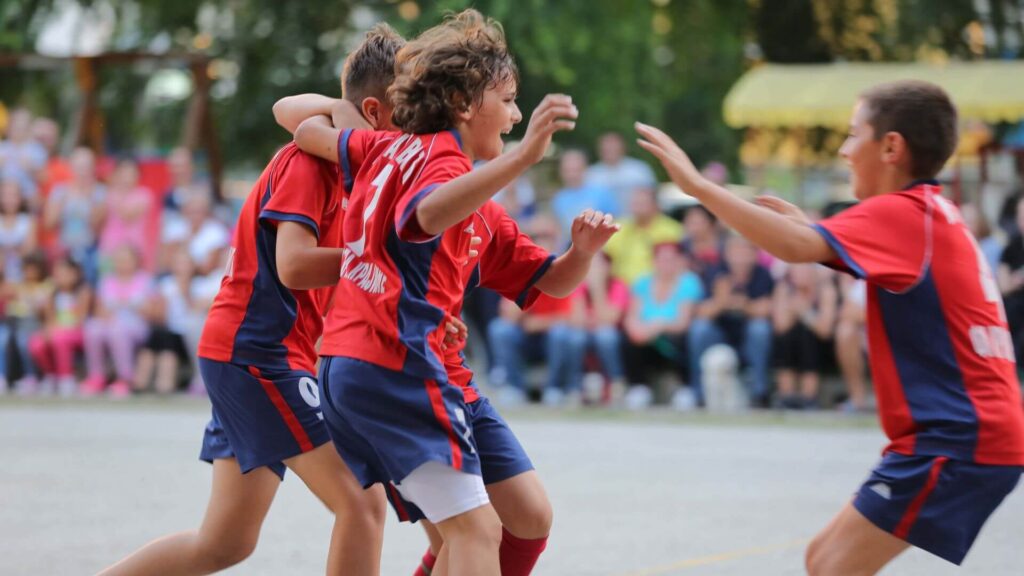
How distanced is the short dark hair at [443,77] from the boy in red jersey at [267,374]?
1.55 feet

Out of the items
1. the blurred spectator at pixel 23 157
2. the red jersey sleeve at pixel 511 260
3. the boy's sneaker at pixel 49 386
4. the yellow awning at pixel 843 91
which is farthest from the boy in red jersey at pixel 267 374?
the yellow awning at pixel 843 91

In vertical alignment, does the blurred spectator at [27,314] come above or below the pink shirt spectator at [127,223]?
below

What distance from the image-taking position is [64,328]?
48.3 ft

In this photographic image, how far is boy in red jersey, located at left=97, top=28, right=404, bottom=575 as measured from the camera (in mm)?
4738

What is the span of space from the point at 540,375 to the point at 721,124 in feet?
25.1

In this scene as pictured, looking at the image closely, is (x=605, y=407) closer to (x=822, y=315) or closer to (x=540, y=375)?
(x=540, y=375)

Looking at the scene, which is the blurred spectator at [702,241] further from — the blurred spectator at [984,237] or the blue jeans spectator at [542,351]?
the blurred spectator at [984,237]

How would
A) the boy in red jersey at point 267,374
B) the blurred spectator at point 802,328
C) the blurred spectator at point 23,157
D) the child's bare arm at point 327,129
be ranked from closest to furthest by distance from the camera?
1. the child's bare arm at point 327,129
2. the boy in red jersey at point 267,374
3. the blurred spectator at point 802,328
4. the blurred spectator at point 23,157

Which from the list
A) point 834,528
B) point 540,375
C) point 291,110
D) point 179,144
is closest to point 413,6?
point 179,144

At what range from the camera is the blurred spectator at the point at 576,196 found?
45.4 ft

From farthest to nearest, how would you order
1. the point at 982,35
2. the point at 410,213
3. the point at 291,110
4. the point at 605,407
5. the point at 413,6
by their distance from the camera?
1. the point at 982,35
2. the point at 413,6
3. the point at 605,407
4. the point at 291,110
5. the point at 410,213

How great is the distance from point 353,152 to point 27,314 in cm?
1144

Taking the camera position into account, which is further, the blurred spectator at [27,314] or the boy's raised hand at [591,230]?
the blurred spectator at [27,314]

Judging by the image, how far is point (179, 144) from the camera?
783 inches
